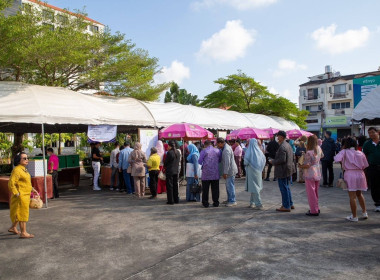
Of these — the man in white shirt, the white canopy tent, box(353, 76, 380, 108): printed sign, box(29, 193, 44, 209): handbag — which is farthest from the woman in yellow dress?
box(353, 76, 380, 108): printed sign

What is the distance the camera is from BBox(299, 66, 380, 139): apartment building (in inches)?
1917

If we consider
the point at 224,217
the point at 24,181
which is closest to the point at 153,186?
the point at 224,217

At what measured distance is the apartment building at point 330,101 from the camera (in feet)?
160

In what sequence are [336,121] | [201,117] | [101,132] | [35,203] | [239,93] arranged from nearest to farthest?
[35,203] → [101,132] → [201,117] → [239,93] → [336,121]

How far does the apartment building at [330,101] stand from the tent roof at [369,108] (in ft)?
119

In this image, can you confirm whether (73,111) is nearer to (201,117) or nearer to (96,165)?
(96,165)

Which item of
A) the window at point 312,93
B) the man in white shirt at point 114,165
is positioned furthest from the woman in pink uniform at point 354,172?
the window at point 312,93

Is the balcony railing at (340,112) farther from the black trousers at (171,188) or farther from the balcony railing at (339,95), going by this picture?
the black trousers at (171,188)

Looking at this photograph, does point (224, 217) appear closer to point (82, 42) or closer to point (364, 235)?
point (364, 235)

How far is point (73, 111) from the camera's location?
9.78m

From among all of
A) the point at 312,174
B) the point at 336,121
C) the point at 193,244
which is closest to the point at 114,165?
the point at 193,244

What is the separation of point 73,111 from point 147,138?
2925 mm

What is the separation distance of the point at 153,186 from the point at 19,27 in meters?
7.32

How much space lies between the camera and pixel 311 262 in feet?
13.7
